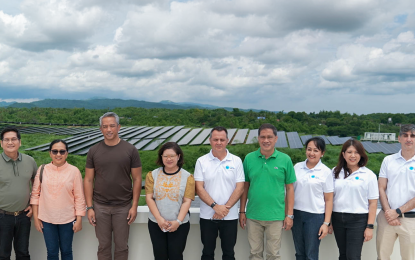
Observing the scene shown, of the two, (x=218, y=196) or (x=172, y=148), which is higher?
(x=172, y=148)

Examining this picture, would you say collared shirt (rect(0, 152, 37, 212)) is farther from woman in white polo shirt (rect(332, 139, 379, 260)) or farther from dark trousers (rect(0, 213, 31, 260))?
woman in white polo shirt (rect(332, 139, 379, 260))

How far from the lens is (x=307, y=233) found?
10.6ft

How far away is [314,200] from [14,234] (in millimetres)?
3490

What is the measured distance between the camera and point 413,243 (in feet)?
10.7

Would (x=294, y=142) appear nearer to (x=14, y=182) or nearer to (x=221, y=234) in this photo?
(x=221, y=234)

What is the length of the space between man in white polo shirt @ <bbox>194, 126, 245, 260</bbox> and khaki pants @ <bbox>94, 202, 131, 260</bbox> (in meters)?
0.94

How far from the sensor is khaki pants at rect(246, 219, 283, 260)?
3.23 metres

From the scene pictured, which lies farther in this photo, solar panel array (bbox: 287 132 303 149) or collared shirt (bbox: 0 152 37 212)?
solar panel array (bbox: 287 132 303 149)

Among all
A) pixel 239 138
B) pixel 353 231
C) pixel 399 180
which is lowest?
pixel 239 138

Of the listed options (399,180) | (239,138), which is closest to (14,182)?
Result: (399,180)

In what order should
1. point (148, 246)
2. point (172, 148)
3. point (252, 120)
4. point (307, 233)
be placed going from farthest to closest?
point (252, 120) → point (148, 246) → point (307, 233) → point (172, 148)

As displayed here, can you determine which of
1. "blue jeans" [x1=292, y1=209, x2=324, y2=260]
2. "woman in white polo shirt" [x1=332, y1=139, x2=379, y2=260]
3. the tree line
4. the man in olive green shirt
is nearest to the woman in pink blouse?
the man in olive green shirt

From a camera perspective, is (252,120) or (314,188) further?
(252,120)

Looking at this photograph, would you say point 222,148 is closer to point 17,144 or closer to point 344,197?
point 344,197
